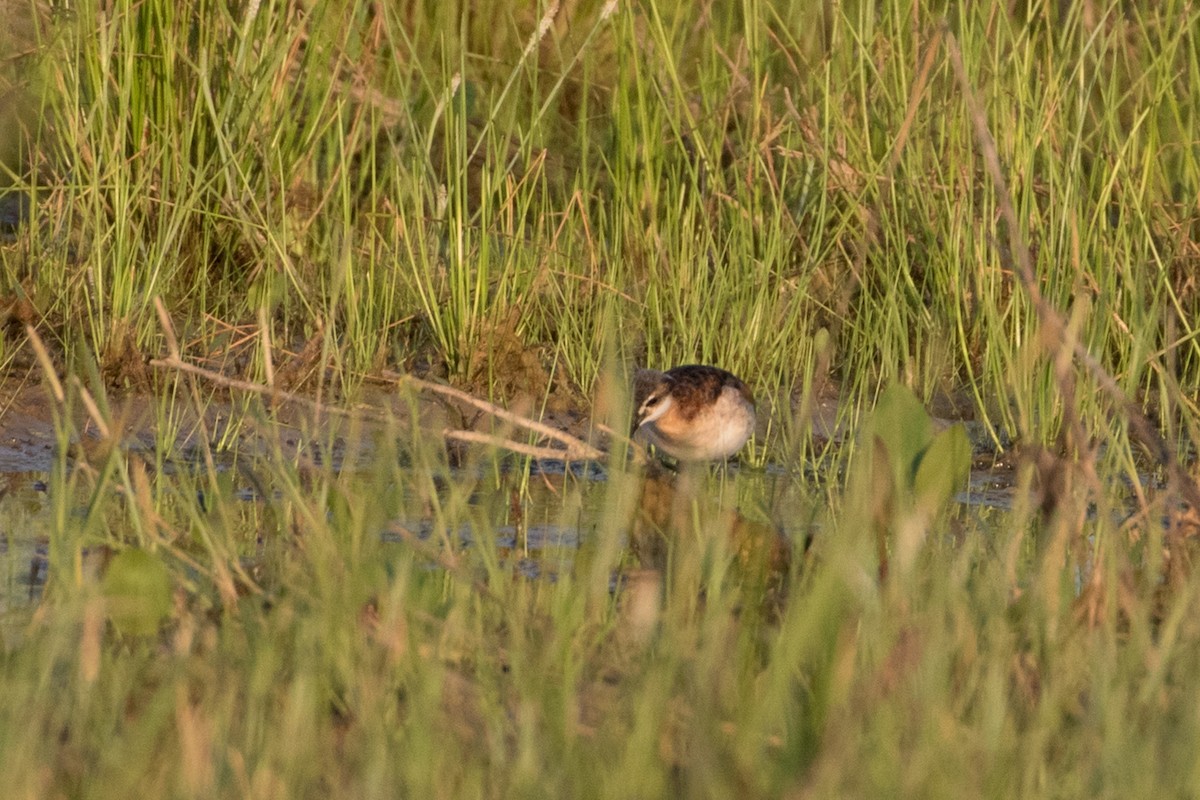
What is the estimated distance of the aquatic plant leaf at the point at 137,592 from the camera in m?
2.97

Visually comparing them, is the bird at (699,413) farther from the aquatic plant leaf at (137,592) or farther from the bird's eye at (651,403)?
the aquatic plant leaf at (137,592)

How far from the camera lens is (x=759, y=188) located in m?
5.61

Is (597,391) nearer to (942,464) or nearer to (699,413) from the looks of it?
(699,413)

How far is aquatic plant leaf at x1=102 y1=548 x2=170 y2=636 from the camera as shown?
9.75 ft

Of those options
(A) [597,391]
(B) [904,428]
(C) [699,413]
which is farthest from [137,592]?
(A) [597,391]

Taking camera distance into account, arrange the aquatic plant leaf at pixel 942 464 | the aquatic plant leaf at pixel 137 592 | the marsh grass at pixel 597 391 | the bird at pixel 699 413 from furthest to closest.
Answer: the bird at pixel 699 413, the aquatic plant leaf at pixel 942 464, the aquatic plant leaf at pixel 137 592, the marsh grass at pixel 597 391

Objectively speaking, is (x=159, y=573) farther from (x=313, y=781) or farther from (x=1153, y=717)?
(x=1153, y=717)

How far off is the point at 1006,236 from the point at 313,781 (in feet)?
12.3

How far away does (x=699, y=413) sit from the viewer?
4594 mm

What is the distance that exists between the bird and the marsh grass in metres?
0.15

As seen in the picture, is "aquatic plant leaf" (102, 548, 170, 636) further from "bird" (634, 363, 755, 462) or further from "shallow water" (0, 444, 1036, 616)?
"bird" (634, 363, 755, 462)

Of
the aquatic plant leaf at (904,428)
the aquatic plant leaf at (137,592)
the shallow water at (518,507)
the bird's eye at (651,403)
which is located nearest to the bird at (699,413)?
the bird's eye at (651,403)

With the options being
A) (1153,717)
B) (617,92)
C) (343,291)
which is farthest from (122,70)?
(1153,717)

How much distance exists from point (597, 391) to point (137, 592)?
2296 mm
